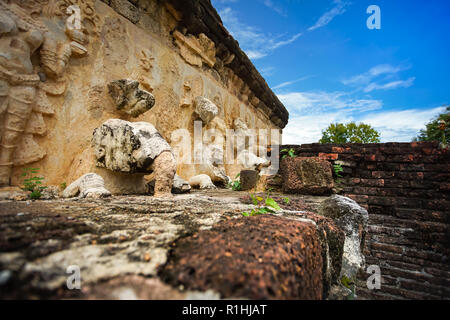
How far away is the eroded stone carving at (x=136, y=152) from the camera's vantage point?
175cm

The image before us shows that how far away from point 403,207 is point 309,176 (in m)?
1.06

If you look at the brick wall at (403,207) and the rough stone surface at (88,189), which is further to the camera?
the brick wall at (403,207)

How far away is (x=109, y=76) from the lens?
2.61 m

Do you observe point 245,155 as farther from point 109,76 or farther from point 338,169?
point 109,76

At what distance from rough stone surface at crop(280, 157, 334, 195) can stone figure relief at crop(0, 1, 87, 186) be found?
266 cm

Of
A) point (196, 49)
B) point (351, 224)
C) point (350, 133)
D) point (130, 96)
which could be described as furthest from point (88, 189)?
point (350, 133)

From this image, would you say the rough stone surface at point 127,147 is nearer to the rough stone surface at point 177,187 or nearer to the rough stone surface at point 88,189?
the rough stone surface at point 88,189

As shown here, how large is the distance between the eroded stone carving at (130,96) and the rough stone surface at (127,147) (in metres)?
0.60

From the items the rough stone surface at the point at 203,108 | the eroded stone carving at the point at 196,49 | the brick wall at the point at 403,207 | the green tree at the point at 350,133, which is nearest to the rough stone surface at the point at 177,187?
the brick wall at the point at 403,207

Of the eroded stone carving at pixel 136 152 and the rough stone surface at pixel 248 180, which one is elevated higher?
the eroded stone carving at pixel 136 152

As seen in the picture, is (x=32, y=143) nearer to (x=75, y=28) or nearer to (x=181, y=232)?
(x=75, y=28)

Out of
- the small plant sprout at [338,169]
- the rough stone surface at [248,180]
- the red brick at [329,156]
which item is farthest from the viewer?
the rough stone surface at [248,180]

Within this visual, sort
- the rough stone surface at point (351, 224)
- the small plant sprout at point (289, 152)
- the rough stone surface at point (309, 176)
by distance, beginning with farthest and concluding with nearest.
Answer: the small plant sprout at point (289, 152), the rough stone surface at point (309, 176), the rough stone surface at point (351, 224)

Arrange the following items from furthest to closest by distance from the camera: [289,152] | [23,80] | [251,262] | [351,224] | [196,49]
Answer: [196,49], [289,152], [23,80], [351,224], [251,262]
